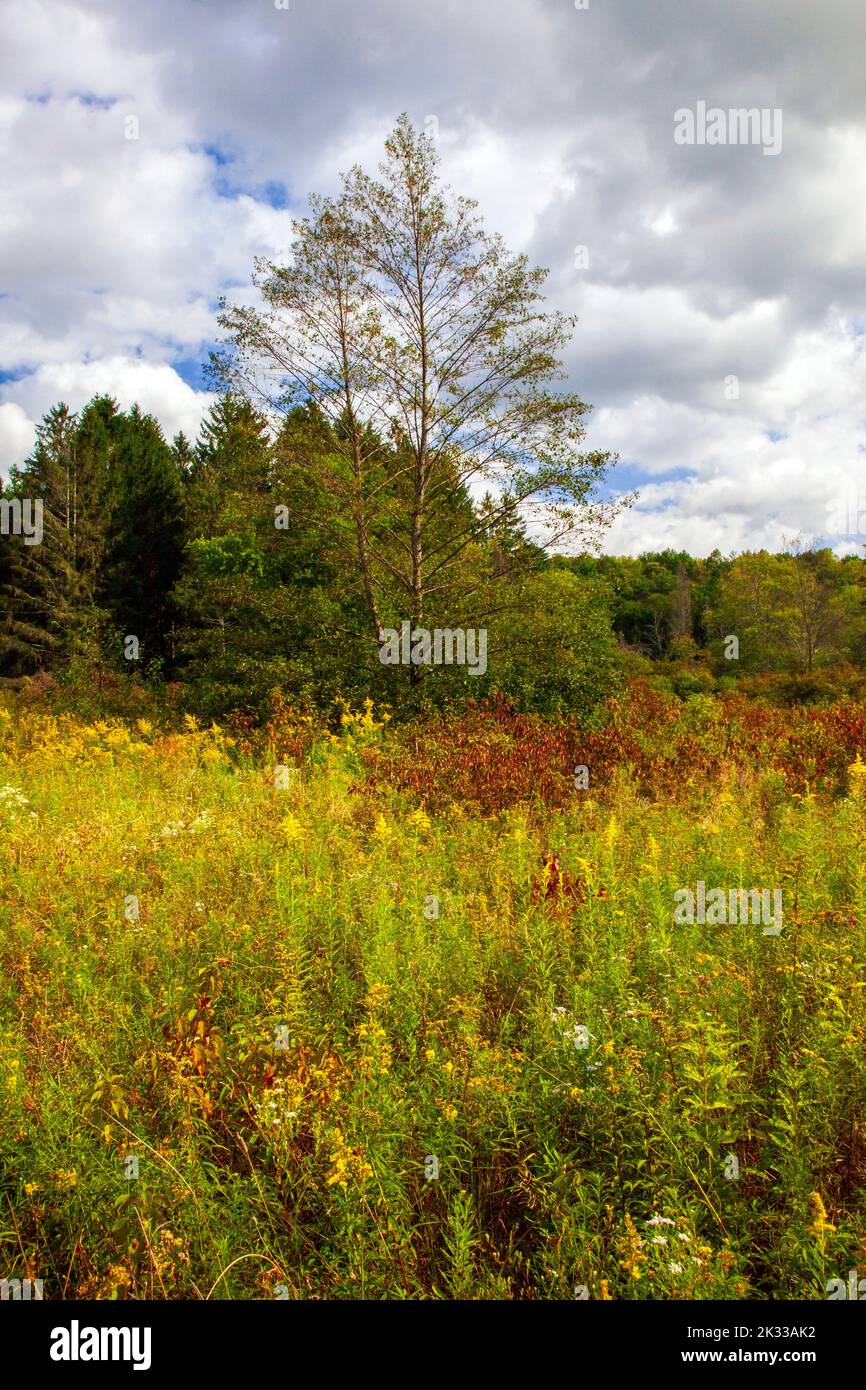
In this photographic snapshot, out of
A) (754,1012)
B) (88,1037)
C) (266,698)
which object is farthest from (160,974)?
(266,698)

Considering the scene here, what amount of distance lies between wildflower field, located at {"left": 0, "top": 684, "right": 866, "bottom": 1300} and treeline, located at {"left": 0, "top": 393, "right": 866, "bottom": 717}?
7006 mm

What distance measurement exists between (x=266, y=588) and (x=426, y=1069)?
538 inches

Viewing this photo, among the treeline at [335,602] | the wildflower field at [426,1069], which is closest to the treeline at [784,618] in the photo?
the treeline at [335,602]

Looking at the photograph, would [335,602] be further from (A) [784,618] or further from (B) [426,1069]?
(A) [784,618]

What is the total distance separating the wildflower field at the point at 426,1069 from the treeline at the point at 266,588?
7.01m

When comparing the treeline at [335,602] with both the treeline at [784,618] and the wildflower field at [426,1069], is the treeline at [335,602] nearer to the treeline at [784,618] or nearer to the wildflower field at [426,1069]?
the wildflower field at [426,1069]

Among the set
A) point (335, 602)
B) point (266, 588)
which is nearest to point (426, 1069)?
point (335, 602)

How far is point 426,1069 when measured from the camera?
9.75 feet

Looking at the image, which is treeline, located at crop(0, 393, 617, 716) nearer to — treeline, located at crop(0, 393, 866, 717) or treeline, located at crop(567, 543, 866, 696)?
treeline, located at crop(0, 393, 866, 717)

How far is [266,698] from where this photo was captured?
12602 mm

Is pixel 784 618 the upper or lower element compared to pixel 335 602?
upper
